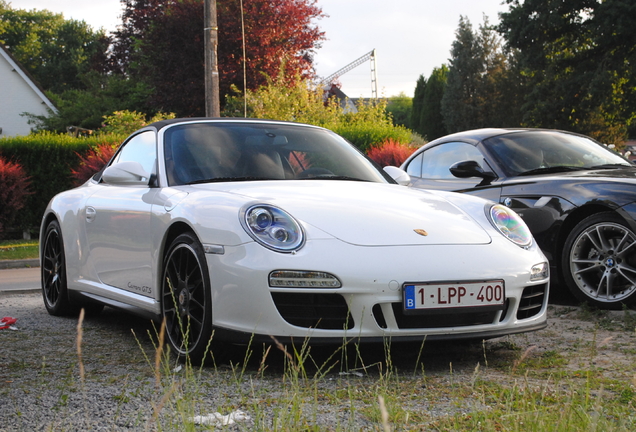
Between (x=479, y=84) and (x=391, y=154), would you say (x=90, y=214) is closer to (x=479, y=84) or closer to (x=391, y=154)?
(x=391, y=154)

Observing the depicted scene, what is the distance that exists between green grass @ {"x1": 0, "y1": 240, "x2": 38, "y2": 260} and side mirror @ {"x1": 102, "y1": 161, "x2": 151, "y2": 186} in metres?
8.57

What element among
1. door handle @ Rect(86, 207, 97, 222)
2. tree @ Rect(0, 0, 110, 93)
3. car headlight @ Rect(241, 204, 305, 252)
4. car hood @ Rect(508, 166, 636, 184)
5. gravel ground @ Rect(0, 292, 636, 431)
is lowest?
gravel ground @ Rect(0, 292, 636, 431)

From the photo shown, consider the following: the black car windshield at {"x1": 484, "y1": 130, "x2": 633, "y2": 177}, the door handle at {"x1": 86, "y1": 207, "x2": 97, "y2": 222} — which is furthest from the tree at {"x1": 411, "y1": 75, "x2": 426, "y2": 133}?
the door handle at {"x1": 86, "y1": 207, "x2": 97, "y2": 222}

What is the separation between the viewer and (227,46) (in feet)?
95.2

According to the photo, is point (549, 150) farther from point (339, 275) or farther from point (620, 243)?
point (339, 275)

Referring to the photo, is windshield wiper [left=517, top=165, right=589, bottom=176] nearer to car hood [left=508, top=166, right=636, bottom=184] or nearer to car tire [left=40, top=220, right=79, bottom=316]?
car hood [left=508, top=166, right=636, bottom=184]

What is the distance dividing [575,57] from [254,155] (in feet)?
123

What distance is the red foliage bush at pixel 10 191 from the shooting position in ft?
52.3

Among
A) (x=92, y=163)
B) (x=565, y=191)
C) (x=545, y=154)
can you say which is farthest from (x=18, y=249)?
(x=565, y=191)

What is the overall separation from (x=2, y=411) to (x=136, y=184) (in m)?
2.03

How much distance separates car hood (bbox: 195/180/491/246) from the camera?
383 centimetres

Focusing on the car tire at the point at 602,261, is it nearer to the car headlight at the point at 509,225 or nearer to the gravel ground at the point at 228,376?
the gravel ground at the point at 228,376

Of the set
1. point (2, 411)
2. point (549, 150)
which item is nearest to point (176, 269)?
point (2, 411)

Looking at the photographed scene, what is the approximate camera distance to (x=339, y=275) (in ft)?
11.7
